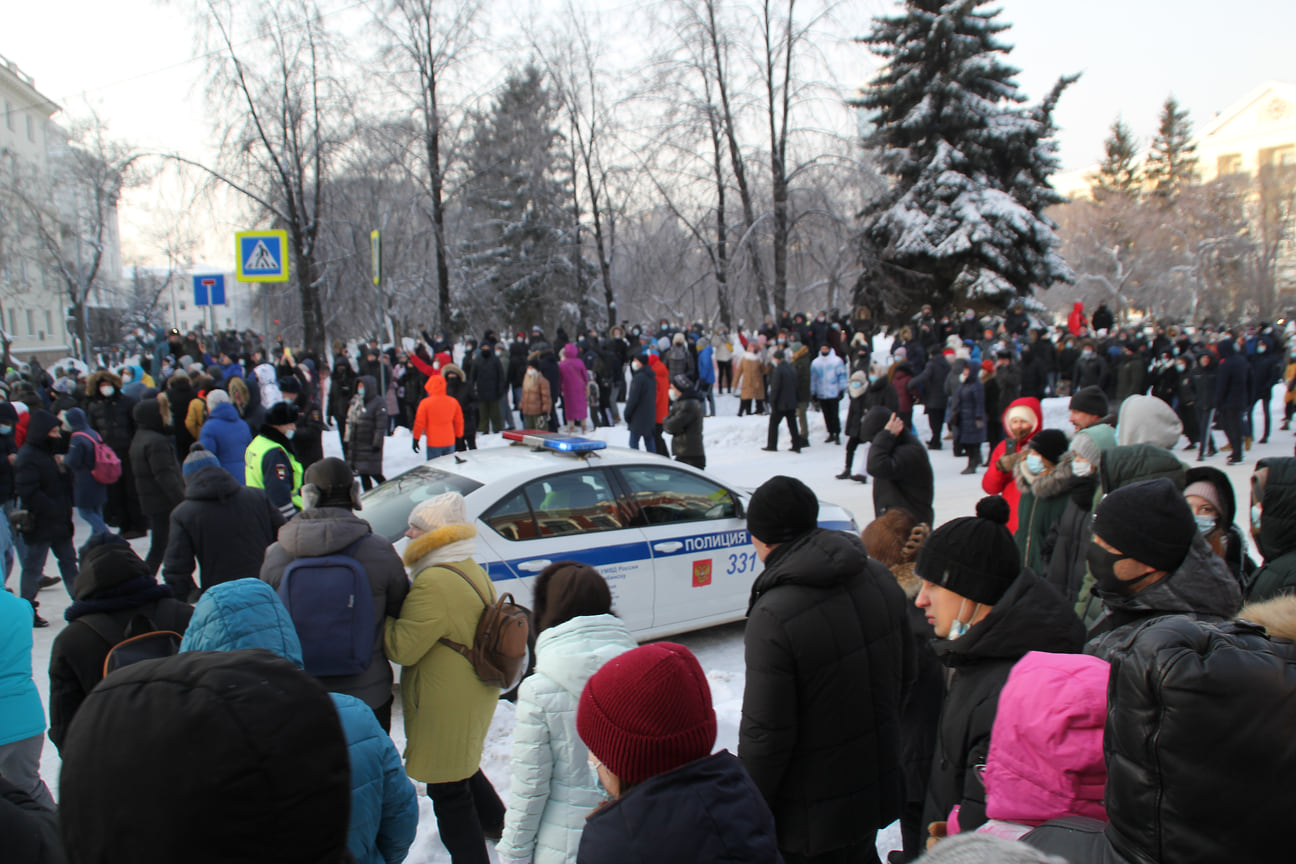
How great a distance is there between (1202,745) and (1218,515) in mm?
3069

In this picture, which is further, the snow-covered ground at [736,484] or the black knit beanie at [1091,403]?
the black knit beanie at [1091,403]

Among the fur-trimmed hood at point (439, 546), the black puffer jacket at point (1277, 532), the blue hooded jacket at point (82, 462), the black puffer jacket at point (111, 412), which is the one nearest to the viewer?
the black puffer jacket at point (1277, 532)

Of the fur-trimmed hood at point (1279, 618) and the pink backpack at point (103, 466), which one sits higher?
the fur-trimmed hood at point (1279, 618)

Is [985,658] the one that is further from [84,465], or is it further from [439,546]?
[84,465]

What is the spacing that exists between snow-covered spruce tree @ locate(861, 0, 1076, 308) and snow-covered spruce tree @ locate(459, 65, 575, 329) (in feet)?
36.0

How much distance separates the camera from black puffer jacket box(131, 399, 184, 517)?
786 cm

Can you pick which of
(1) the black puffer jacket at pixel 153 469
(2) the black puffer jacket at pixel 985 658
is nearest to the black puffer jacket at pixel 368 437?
(1) the black puffer jacket at pixel 153 469

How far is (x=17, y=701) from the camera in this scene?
3221mm

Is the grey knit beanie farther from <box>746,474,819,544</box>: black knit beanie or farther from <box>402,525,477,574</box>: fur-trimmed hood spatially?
<box>402,525,477,574</box>: fur-trimmed hood

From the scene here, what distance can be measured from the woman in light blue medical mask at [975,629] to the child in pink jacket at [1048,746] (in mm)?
349

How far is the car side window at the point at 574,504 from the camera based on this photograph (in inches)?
220

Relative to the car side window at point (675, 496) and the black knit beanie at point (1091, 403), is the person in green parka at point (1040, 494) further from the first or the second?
the car side window at point (675, 496)

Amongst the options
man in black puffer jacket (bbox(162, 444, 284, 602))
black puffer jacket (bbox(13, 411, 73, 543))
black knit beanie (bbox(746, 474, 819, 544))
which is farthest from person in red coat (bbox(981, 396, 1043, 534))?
black puffer jacket (bbox(13, 411, 73, 543))

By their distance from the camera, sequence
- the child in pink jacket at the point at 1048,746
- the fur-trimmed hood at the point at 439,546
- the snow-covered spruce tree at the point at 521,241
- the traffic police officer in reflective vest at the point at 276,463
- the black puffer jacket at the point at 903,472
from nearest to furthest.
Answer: the child in pink jacket at the point at 1048,746
the fur-trimmed hood at the point at 439,546
the traffic police officer in reflective vest at the point at 276,463
the black puffer jacket at the point at 903,472
the snow-covered spruce tree at the point at 521,241
